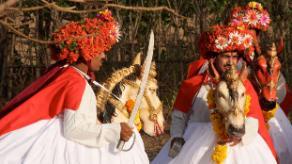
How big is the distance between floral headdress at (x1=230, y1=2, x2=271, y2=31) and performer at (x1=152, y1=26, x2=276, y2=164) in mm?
1328

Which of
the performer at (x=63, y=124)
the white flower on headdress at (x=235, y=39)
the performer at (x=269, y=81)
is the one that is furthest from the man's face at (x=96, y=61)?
the performer at (x=269, y=81)

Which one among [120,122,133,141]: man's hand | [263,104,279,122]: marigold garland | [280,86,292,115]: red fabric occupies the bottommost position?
[280,86,292,115]: red fabric

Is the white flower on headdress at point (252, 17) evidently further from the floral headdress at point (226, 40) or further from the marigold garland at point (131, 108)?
the marigold garland at point (131, 108)

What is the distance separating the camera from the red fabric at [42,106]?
6.14 meters

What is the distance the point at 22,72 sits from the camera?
15.3 metres

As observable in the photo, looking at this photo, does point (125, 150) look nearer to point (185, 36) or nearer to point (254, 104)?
point (254, 104)

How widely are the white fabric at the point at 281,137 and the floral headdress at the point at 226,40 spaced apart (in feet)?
4.57

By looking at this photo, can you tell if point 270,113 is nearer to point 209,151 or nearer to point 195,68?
point 195,68

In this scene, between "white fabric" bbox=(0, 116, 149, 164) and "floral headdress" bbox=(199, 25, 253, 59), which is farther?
"floral headdress" bbox=(199, 25, 253, 59)

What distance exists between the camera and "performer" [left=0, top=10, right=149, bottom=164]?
606 cm

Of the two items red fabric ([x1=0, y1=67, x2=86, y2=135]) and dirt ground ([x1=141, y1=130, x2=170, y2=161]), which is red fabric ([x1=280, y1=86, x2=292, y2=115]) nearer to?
red fabric ([x1=0, y1=67, x2=86, y2=135])

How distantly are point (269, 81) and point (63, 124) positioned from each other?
2.59 meters

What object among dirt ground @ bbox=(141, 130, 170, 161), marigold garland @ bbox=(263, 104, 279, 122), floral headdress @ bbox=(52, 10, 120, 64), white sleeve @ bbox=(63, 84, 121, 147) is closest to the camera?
white sleeve @ bbox=(63, 84, 121, 147)

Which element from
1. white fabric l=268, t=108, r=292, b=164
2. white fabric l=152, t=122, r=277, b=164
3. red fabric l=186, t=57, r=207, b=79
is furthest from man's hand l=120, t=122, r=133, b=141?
white fabric l=268, t=108, r=292, b=164
